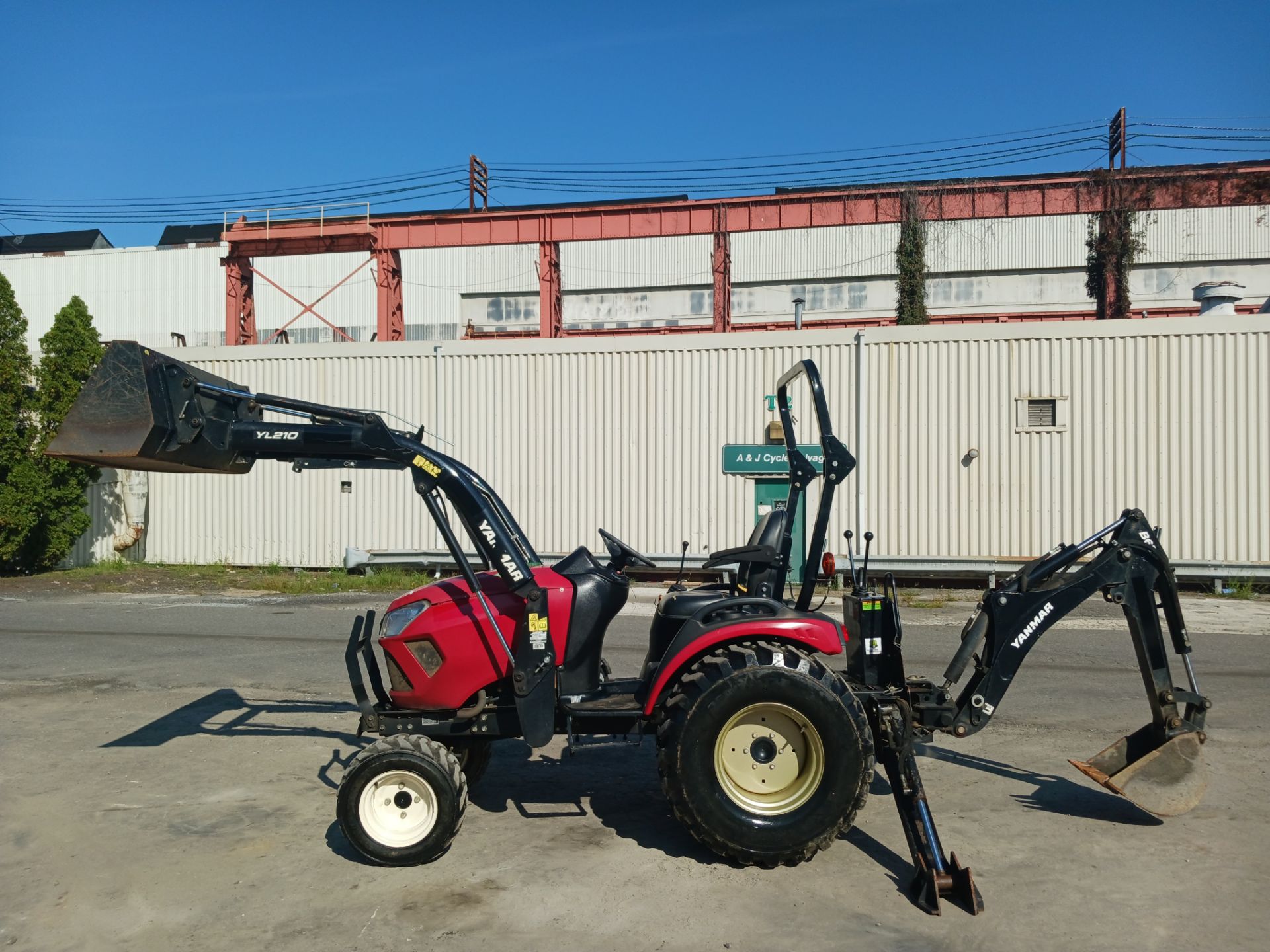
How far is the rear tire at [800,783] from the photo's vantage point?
4699mm

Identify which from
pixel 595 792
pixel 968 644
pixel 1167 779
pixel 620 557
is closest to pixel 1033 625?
pixel 968 644

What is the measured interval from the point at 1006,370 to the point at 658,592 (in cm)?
748

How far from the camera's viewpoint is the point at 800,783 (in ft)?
15.8

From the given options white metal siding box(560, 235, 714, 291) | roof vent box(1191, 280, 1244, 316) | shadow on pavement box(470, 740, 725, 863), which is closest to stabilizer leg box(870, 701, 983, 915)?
shadow on pavement box(470, 740, 725, 863)

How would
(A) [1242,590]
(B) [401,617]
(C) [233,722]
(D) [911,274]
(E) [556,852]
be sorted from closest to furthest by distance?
(E) [556,852]
(B) [401,617]
(C) [233,722]
(A) [1242,590]
(D) [911,274]

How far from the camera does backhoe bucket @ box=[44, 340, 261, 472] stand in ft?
16.3

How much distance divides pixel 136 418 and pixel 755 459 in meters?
14.8

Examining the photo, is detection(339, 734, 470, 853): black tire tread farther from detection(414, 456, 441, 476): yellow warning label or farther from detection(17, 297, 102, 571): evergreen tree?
detection(17, 297, 102, 571): evergreen tree

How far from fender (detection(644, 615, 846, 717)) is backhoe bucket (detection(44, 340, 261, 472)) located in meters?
2.62

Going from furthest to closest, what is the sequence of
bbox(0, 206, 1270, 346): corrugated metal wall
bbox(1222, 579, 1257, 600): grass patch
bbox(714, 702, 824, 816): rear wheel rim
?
bbox(0, 206, 1270, 346): corrugated metal wall
bbox(1222, 579, 1257, 600): grass patch
bbox(714, 702, 824, 816): rear wheel rim

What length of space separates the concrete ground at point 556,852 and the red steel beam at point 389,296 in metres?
21.0

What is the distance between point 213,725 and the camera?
25.5 feet

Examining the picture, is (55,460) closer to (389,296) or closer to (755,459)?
(389,296)

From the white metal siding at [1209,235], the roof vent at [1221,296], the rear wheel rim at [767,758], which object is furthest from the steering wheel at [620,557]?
the white metal siding at [1209,235]
